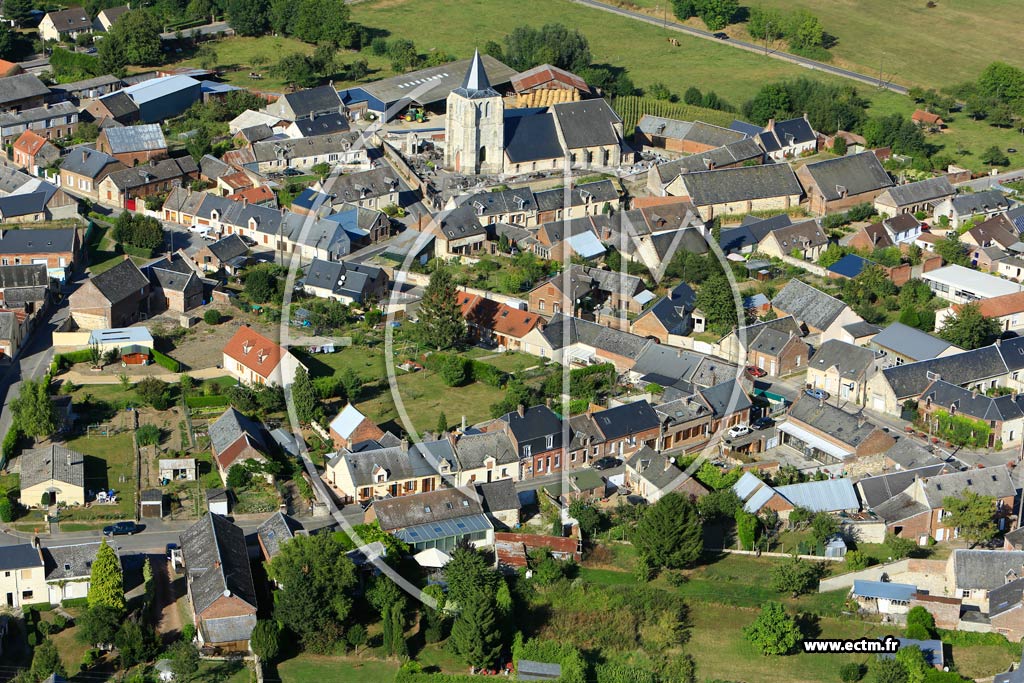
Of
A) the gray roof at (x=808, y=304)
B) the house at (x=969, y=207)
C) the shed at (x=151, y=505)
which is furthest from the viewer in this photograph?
the house at (x=969, y=207)

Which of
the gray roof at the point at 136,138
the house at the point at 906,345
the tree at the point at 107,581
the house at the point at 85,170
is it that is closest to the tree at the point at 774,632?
the tree at the point at 107,581

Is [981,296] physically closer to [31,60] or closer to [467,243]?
[467,243]

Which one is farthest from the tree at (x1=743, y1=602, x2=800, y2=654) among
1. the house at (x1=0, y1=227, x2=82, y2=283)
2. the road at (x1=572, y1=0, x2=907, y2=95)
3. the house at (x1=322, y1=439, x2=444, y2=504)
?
the road at (x1=572, y1=0, x2=907, y2=95)

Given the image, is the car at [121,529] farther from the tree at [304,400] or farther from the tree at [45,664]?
the tree at [304,400]

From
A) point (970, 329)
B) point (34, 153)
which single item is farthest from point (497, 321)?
point (34, 153)

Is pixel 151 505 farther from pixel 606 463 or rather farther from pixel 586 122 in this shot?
pixel 586 122


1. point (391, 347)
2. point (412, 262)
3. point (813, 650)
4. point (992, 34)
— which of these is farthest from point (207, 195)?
point (992, 34)

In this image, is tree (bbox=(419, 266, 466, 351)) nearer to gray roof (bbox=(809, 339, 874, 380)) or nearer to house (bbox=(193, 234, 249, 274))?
house (bbox=(193, 234, 249, 274))

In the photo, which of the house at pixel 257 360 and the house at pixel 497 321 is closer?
the house at pixel 257 360
